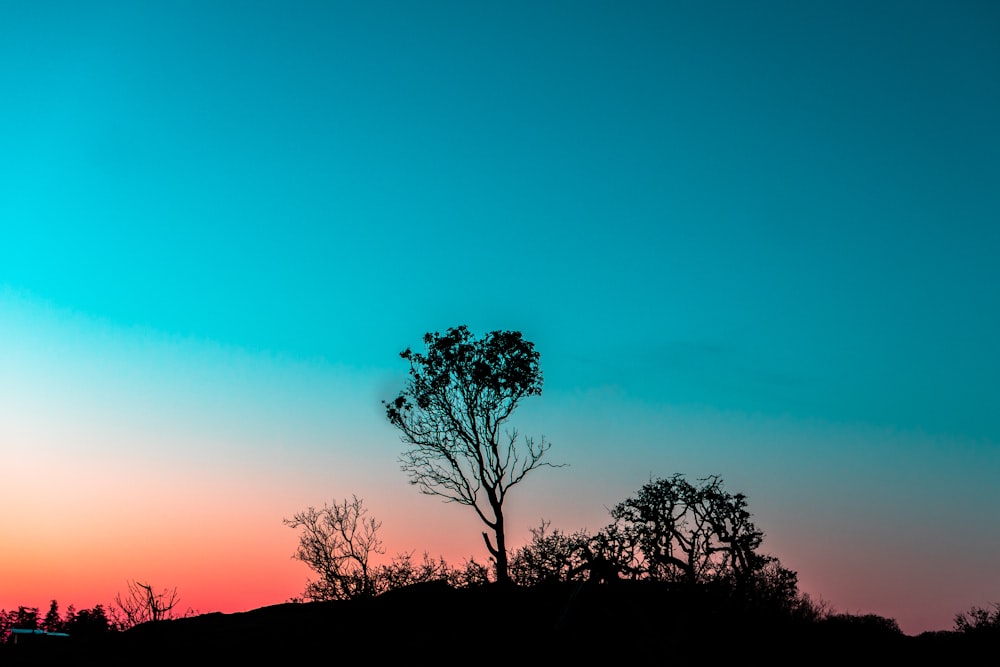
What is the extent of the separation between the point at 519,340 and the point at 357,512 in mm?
15077

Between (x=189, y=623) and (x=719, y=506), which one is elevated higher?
(x=719, y=506)

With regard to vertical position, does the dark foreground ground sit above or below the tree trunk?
below

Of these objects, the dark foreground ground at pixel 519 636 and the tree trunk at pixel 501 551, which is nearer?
→ the dark foreground ground at pixel 519 636

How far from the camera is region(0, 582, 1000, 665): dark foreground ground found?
14.2 meters

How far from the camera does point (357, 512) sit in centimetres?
4566

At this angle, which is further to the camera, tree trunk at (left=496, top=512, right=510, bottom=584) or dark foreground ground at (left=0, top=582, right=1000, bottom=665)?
tree trunk at (left=496, top=512, right=510, bottom=584)

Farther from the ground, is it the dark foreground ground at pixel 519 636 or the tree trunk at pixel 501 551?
the tree trunk at pixel 501 551

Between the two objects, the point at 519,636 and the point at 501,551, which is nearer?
the point at 519,636

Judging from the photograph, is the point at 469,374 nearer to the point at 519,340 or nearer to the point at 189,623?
the point at 519,340

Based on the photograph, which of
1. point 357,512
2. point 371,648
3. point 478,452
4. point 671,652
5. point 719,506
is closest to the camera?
point 671,652

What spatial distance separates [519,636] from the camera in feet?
49.1

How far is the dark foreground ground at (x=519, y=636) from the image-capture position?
14.2m

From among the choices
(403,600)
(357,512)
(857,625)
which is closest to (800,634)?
(857,625)

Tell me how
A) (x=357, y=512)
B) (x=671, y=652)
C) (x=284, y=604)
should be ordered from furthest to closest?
(x=357, y=512), (x=284, y=604), (x=671, y=652)
